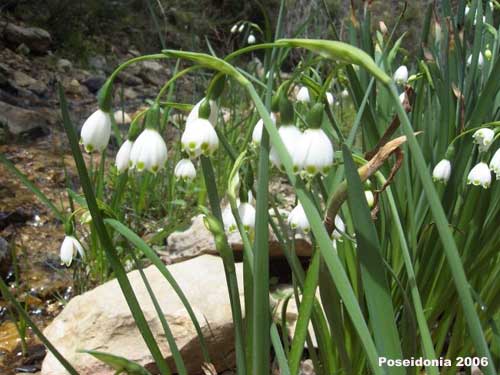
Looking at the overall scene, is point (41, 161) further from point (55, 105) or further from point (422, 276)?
point (422, 276)

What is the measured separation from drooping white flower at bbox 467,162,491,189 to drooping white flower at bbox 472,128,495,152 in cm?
6

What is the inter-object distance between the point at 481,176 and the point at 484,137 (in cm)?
12

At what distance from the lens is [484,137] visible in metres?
1.59

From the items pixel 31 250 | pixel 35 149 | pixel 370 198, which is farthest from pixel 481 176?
pixel 35 149

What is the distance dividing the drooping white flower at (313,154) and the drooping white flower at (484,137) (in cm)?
82

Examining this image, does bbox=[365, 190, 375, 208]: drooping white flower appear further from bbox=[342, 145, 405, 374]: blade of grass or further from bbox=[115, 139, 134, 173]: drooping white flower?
bbox=[115, 139, 134, 173]: drooping white flower

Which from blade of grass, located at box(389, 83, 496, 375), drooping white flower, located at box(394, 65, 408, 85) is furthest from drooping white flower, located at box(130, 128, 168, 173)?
drooping white flower, located at box(394, 65, 408, 85)

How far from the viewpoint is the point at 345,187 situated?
0.90 m

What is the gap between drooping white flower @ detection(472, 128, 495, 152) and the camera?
156 cm

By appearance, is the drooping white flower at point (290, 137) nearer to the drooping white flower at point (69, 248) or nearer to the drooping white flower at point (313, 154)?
the drooping white flower at point (313, 154)

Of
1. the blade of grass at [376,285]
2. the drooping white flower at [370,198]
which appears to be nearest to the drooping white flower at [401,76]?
the drooping white flower at [370,198]

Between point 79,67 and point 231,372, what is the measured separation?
6.00 metres

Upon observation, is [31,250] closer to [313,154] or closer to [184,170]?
[184,170]

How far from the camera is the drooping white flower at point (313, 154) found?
0.92 m
